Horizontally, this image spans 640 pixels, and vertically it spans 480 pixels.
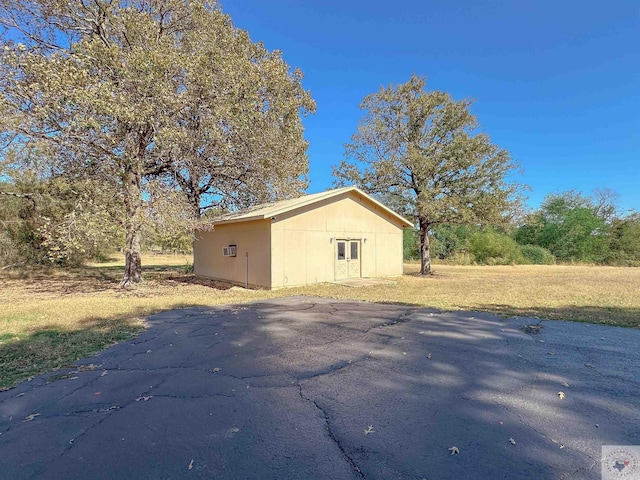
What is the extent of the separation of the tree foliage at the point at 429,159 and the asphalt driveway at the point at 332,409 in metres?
11.3

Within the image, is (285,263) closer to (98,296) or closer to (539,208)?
(98,296)

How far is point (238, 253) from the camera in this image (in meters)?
13.5

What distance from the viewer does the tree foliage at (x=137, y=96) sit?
892 cm

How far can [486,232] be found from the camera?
2739cm

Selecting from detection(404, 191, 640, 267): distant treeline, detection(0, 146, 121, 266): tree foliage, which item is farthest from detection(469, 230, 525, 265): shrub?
detection(0, 146, 121, 266): tree foliage

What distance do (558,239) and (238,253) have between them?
2902cm

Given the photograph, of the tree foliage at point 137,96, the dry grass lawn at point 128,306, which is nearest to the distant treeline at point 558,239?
the dry grass lawn at point 128,306

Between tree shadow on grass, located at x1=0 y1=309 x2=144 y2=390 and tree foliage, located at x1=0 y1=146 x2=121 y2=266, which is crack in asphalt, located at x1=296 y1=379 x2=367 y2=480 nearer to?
tree shadow on grass, located at x1=0 y1=309 x2=144 y2=390

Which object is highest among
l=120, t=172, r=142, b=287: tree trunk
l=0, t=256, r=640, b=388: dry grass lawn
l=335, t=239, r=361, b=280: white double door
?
l=120, t=172, r=142, b=287: tree trunk

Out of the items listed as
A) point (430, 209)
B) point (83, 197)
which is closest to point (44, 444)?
point (83, 197)

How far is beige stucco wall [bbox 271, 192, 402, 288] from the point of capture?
39.2 feet

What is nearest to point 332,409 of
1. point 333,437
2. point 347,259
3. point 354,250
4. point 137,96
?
point 333,437

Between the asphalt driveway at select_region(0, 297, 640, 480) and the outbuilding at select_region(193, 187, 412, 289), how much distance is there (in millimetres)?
6672

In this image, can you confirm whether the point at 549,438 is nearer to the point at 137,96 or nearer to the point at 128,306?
the point at 128,306
